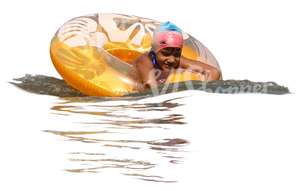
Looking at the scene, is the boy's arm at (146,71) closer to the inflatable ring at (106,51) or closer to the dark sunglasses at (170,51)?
the inflatable ring at (106,51)

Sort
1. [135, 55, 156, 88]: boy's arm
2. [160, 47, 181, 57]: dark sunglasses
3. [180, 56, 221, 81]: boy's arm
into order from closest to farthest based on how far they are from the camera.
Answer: [135, 55, 156, 88]: boy's arm, [160, 47, 181, 57]: dark sunglasses, [180, 56, 221, 81]: boy's arm

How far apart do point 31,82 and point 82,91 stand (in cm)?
76

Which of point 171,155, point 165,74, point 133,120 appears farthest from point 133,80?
point 171,155

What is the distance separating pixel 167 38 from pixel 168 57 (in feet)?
0.64

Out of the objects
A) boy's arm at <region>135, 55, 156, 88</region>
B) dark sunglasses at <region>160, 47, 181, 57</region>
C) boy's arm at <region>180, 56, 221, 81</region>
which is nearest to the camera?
boy's arm at <region>135, 55, 156, 88</region>

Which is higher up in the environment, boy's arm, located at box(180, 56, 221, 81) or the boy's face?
the boy's face

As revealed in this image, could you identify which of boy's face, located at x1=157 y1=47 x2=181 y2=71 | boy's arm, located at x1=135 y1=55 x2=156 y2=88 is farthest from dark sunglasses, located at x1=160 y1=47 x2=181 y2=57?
boy's arm, located at x1=135 y1=55 x2=156 y2=88

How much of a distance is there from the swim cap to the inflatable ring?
293 millimetres

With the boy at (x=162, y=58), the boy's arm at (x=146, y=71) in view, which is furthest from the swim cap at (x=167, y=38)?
the boy's arm at (x=146, y=71)

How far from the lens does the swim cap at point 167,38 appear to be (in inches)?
364

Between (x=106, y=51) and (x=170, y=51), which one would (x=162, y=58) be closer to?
(x=170, y=51)

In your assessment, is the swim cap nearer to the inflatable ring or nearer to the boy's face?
the boy's face

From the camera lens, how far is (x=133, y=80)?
9211 millimetres

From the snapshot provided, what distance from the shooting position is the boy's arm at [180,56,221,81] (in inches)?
376
